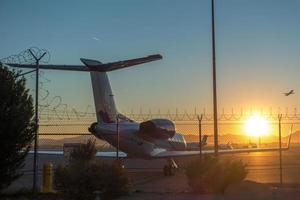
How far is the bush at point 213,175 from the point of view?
16703mm

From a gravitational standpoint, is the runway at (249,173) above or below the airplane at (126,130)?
below

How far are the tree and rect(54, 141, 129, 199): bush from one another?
1.45 m

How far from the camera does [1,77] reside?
14266 mm

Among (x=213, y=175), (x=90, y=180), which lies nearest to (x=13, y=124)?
(x=90, y=180)

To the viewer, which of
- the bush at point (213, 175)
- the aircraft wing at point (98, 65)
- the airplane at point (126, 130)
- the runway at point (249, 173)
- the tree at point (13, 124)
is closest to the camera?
the tree at point (13, 124)

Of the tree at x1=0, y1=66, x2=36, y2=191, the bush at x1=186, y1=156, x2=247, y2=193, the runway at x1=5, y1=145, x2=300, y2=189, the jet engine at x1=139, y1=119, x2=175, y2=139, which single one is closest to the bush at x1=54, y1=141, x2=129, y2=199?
the tree at x1=0, y1=66, x2=36, y2=191

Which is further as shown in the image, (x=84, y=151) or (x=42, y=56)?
(x=84, y=151)

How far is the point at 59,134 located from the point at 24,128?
622cm

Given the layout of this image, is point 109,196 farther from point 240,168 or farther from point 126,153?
point 126,153

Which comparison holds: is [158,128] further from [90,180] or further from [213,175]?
[90,180]

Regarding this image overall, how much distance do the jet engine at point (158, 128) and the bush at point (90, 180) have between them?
1681 centimetres

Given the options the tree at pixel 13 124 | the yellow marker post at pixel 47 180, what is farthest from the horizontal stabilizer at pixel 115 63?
the tree at pixel 13 124

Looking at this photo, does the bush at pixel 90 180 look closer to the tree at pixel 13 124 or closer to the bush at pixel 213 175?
the tree at pixel 13 124

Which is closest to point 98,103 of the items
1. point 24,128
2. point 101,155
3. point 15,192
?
point 101,155
